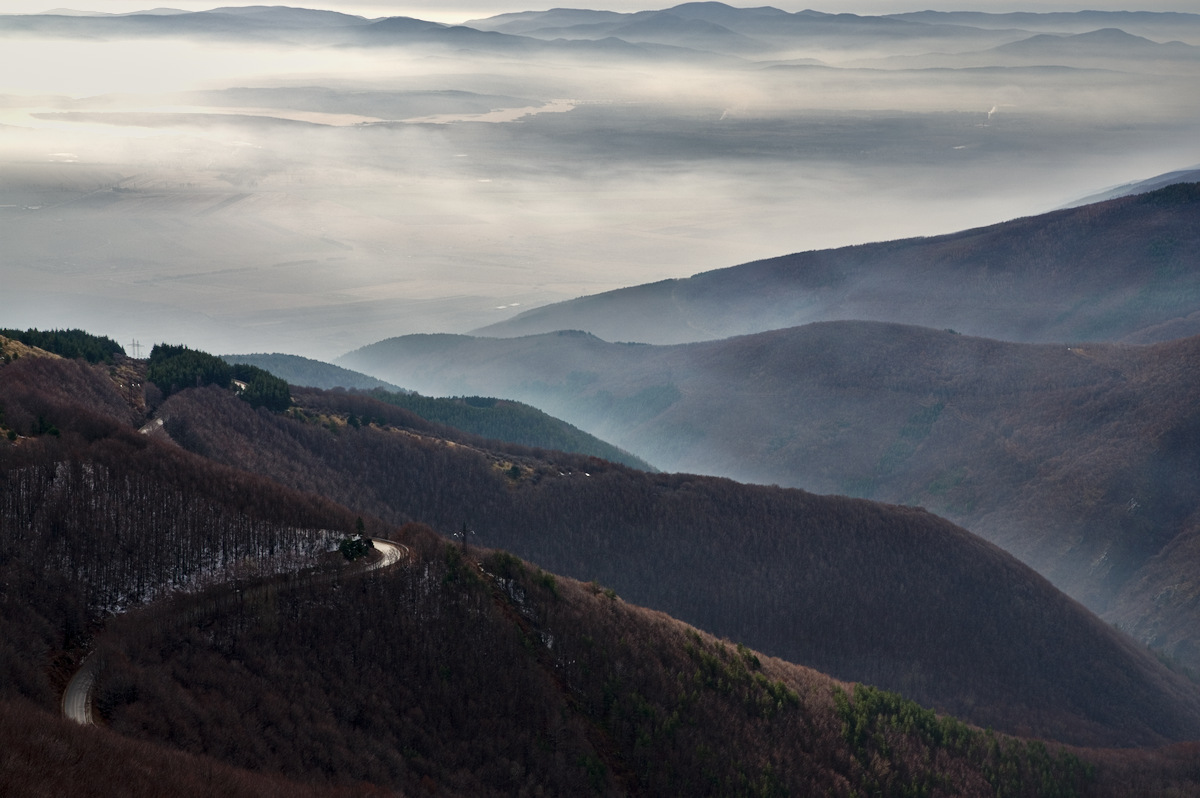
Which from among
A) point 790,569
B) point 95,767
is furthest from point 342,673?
point 790,569

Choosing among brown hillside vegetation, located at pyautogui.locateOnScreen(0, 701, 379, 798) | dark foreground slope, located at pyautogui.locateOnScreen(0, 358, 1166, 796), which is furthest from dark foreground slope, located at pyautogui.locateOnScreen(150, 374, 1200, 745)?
brown hillside vegetation, located at pyautogui.locateOnScreen(0, 701, 379, 798)

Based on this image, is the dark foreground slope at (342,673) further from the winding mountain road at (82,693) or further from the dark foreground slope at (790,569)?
the dark foreground slope at (790,569)

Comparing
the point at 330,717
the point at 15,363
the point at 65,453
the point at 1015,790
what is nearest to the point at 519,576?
the point at 330,717

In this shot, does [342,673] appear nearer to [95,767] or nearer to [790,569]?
[95,767]

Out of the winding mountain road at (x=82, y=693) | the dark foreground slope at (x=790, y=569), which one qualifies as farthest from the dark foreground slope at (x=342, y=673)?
the dark foreground slope at (x=790, y=569)

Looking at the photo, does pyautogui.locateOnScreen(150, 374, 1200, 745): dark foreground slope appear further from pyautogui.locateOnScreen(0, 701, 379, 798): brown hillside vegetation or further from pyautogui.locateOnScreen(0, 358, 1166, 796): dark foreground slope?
pyautogui.locateOnScreen(0, 701, 379, 798): brown hillside vegetation
